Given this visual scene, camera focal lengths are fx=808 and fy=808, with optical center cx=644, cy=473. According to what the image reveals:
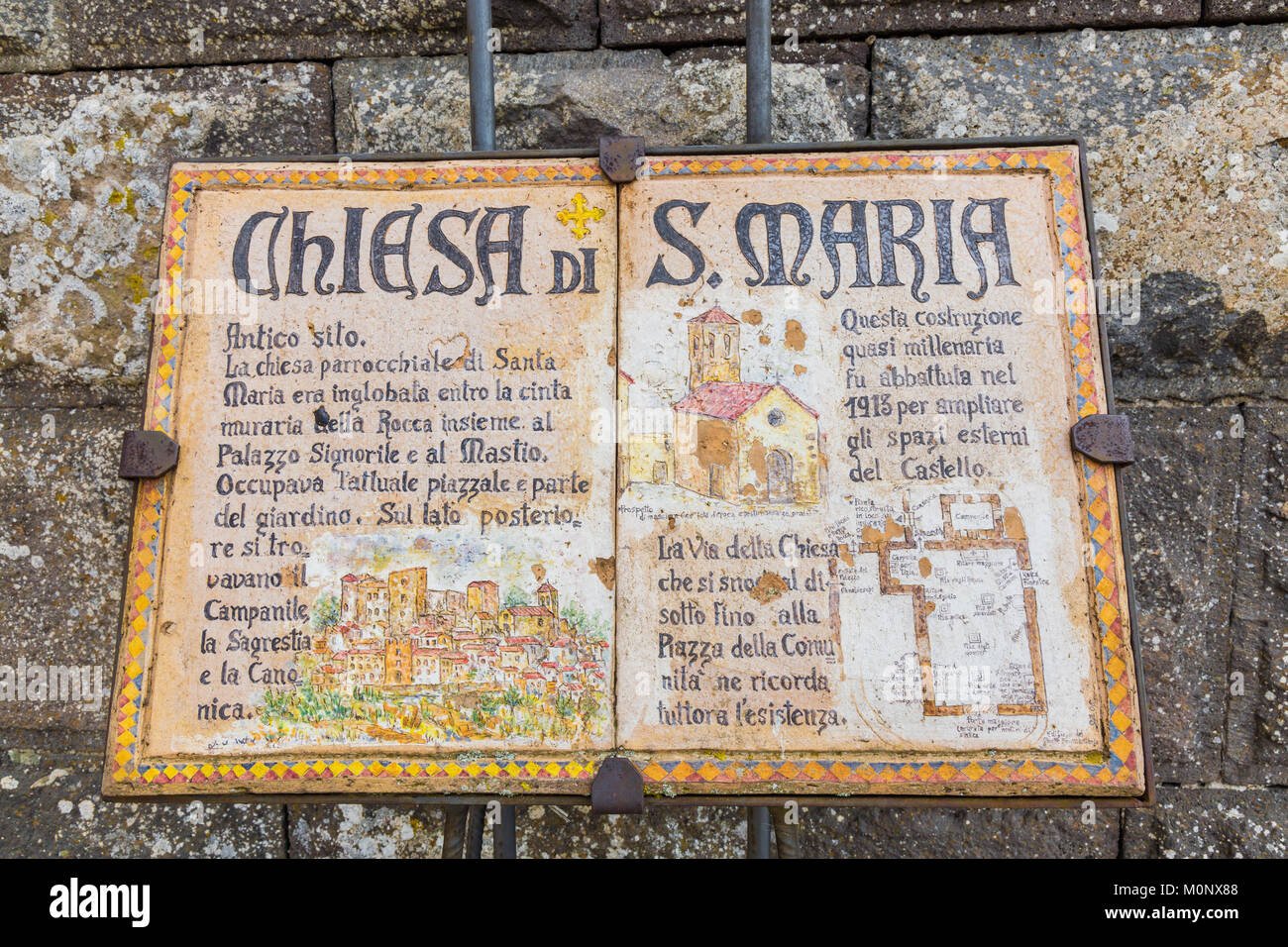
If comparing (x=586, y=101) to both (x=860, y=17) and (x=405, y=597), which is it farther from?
(x=405, y=597)

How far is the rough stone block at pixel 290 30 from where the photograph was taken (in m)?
1.83

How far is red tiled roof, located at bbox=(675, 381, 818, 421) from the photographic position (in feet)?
4.65

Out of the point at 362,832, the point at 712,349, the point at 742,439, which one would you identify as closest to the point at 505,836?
the point at 362,832

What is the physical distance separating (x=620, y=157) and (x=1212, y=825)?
1.85 m

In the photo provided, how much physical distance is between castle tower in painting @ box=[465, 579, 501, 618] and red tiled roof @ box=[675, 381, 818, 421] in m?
0.45

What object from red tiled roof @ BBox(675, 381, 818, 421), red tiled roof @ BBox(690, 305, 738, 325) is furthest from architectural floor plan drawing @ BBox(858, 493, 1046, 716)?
red tiled roof @ BBox(690, 305, 738, 325)

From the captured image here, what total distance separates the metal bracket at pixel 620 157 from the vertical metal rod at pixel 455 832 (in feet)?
3.93

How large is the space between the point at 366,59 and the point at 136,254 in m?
0.68

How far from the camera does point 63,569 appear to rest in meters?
1.80

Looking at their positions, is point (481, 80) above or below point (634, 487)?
above

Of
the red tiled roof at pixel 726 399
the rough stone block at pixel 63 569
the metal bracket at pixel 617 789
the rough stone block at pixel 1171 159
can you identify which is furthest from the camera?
the rough stone block at pixel 63 569

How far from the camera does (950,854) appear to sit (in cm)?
176

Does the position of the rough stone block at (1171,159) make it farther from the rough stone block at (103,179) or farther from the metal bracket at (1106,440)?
the rough stone block at (103,179)

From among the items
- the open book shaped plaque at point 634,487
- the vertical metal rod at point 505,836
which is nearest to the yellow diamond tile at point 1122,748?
the open book shaped plaque at point 634,487
